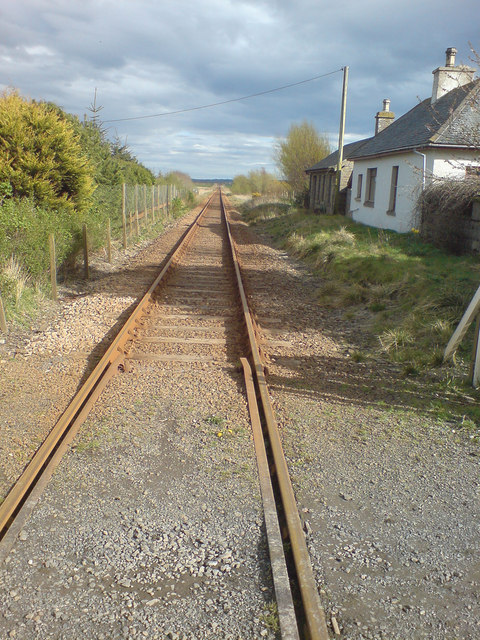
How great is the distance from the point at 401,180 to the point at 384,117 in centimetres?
1204

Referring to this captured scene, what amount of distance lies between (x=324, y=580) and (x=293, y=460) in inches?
53.4

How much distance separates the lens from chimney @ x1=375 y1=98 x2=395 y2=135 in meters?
29.2

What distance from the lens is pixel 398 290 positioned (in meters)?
10.3

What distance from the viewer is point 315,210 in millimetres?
32969

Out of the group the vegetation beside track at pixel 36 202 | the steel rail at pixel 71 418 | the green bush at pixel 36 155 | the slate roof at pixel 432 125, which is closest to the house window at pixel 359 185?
the slate roof at pixel 432 125

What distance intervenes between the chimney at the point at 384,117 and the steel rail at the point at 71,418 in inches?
1001

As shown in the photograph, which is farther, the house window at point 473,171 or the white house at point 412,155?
the white house at point 412,155

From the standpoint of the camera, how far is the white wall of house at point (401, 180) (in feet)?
55.1

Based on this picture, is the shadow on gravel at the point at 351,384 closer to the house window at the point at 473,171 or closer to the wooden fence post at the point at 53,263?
the wooden fence post at the point at 53,263

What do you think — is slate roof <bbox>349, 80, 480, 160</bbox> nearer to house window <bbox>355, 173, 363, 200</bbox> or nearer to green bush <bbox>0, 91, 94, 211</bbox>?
house window <bbox>355, 173, 363, 200</bbox>

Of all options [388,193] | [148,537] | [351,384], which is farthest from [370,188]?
[148,537]

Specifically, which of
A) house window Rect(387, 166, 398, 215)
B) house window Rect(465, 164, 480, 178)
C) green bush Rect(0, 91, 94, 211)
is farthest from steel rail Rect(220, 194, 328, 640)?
house window Rect(387, 166, 398, 215)

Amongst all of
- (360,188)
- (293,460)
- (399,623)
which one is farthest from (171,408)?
(360,188)

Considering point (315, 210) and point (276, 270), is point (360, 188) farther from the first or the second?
point (276, 270)
